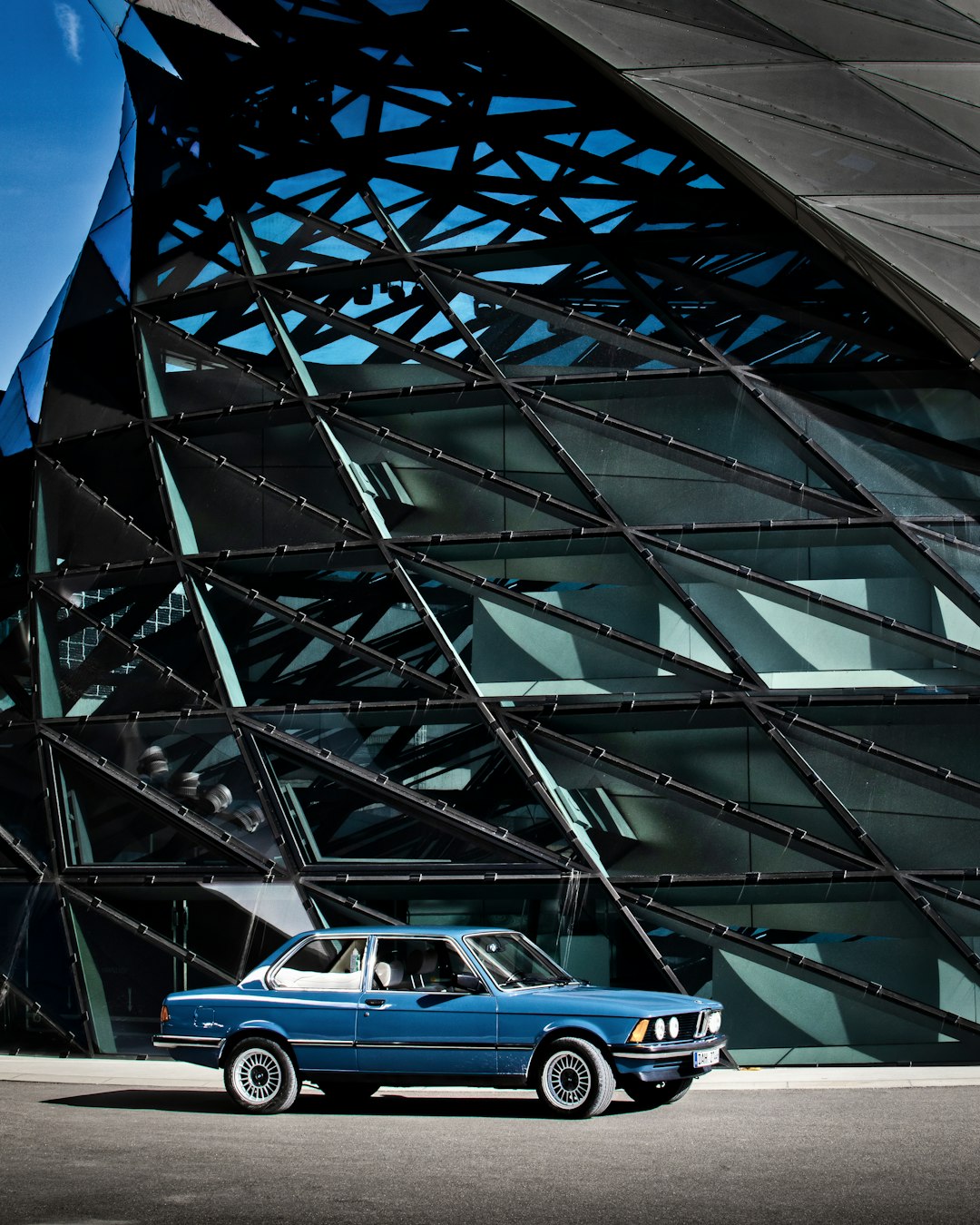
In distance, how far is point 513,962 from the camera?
10281mm

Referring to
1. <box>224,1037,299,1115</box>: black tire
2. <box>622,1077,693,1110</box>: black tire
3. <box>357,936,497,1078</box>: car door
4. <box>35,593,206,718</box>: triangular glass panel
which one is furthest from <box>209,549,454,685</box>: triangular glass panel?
<box>622,1077,693,1110</box>: black tire

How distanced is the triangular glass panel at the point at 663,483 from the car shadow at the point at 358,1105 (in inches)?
270

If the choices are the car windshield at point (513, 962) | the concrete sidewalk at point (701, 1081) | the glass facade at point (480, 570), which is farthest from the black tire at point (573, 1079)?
the glass facade at point (480, 570)

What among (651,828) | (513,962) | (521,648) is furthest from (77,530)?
(513,962)

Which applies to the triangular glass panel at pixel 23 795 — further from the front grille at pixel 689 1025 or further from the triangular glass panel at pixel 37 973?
the front grille at pixel 689 1025

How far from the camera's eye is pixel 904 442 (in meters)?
14.8

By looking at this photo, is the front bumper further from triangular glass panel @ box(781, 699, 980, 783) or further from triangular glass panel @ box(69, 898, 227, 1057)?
triangular glass panel @ box(69, 898, 227, 1057)

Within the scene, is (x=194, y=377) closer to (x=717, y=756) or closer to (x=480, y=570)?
(x=480, y=570)

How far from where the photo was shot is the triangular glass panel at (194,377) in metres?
16.4

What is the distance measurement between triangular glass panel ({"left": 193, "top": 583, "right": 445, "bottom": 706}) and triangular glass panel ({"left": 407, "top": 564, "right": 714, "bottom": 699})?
2.89ft

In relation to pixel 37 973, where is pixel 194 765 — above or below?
above

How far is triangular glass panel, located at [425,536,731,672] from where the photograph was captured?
1474 centimetres

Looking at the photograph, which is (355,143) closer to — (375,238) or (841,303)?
(375,238)

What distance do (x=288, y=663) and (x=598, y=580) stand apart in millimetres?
3585
